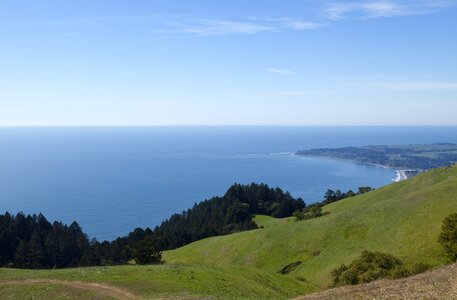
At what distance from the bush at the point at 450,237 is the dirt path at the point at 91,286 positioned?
32748 mm

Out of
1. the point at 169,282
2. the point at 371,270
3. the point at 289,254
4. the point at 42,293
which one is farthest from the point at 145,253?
the point at 371,270

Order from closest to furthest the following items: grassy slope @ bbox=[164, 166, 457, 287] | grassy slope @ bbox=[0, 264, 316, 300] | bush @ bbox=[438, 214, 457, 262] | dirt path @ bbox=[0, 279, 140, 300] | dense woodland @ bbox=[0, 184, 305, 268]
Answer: dirt path @ bbox=[0, 279, 140, 300], grassy slope @ bbox=[0, 264, 316, 300], bush @ bbox=[438, 214, 457, 262], grassy slope @ bbox=[164, 166, 457, 287], dense woodland @ bbox=[0, 184, 305, 268]

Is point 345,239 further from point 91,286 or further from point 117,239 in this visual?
point 117,239

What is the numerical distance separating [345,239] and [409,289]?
3438 cm

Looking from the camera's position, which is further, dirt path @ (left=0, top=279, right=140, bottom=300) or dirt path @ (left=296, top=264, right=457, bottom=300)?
dirt path @ (left=0, top=279, right=140, bottom=300)

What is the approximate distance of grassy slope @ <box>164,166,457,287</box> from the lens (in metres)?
49.0

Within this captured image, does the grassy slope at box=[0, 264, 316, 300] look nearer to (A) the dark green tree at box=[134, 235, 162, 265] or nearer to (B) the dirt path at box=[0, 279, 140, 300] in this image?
(B) the dirt path at box=[0, 279, 140, 300]

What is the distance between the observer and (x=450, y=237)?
43125mm

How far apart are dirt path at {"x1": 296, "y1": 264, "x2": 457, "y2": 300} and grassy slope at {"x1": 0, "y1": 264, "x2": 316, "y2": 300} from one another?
9351 mm

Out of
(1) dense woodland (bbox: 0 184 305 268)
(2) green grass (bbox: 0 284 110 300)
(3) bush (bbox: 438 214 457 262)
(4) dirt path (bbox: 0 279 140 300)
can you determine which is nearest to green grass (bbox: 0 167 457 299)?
(2) green grass (bbox: 0 284 110 300)

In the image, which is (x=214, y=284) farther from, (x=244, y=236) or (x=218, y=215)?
(x=218, y=215)

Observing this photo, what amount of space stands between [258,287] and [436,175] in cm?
5536

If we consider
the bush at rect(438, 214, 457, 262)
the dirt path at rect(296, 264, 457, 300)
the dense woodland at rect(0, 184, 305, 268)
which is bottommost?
the dense woodland at rect(0, 184, 305, 268)

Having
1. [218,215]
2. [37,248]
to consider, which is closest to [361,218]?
[37,248]
